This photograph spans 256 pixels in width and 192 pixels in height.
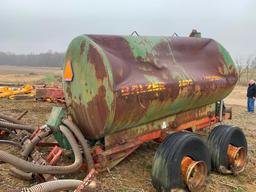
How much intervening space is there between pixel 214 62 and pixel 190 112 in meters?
0.88

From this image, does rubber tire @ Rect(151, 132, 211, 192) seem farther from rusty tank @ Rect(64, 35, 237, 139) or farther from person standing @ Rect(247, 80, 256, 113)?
person standing @ Rect(247, 80, 256, 113)

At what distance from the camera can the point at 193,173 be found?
433 cm

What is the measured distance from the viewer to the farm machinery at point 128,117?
3.96m

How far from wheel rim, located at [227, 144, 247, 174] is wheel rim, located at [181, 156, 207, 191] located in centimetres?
84

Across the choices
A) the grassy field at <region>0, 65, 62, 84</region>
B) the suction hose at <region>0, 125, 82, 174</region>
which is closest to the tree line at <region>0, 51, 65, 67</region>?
the grassy field at <region>0, 65, 62, 84</region>

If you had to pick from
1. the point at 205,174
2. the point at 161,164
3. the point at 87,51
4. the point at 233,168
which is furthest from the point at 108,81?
the point at 233,168

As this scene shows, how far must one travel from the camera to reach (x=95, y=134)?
4.16m

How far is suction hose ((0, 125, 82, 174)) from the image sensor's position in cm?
320

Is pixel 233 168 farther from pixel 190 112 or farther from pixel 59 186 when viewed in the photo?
pixel 59 186

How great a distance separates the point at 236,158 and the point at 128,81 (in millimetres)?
2137

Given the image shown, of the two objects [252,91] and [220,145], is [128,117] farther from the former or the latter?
[252,91]

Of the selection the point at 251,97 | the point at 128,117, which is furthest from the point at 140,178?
the point at 251,97

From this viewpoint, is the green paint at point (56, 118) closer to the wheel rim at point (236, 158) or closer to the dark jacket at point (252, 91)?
the wheel rim at point (236, 158)

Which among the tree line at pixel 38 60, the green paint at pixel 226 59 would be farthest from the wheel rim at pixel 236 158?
the tree line at pixel 38 60
